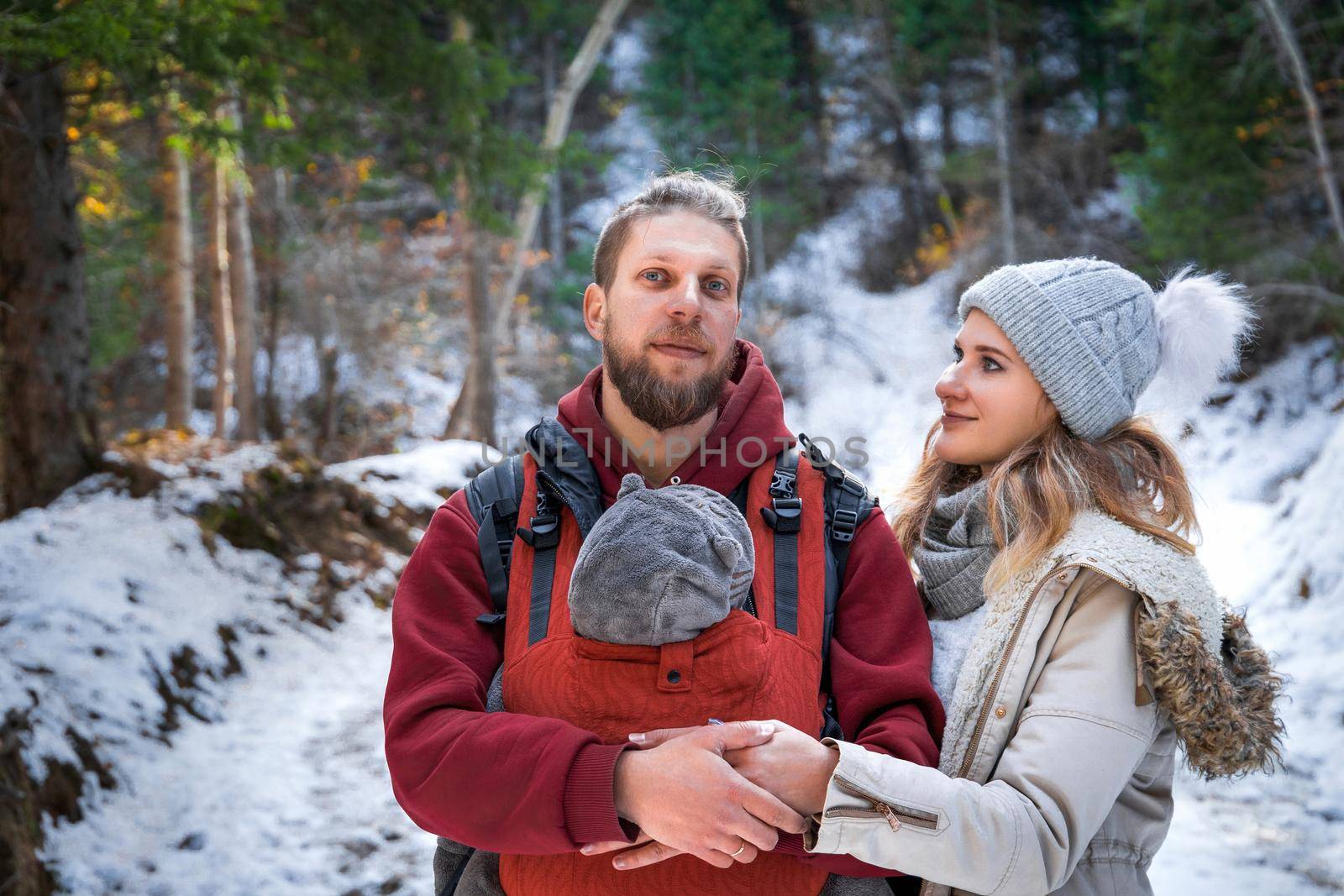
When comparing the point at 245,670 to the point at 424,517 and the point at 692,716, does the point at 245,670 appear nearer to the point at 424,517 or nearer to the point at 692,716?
the point at 424,517

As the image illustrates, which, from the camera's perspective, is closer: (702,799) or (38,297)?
(702,799)

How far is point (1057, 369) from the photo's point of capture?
2109mm

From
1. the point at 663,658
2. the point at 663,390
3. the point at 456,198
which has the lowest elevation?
the point at 663,658

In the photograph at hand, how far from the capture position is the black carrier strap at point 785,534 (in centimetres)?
193

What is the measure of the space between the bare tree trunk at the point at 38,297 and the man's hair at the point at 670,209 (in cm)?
500

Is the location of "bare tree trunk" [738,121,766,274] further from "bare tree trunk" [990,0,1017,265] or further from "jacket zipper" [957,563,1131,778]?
"jacket zipper" [957,563,1131,778]

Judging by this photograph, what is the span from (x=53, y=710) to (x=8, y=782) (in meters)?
0.56

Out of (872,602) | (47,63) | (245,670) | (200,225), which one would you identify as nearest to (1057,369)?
(872,602)

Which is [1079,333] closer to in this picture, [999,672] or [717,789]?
[999,672]

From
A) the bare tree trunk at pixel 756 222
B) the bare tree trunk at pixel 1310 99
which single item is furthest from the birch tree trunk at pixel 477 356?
the bare tree trunk at pixel 1310 99

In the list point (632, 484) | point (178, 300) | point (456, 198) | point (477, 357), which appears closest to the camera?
point (632, 484)

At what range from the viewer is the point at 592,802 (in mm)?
1630

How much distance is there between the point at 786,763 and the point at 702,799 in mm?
184

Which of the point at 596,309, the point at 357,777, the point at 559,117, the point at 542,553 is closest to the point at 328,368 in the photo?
the point at 559,117
